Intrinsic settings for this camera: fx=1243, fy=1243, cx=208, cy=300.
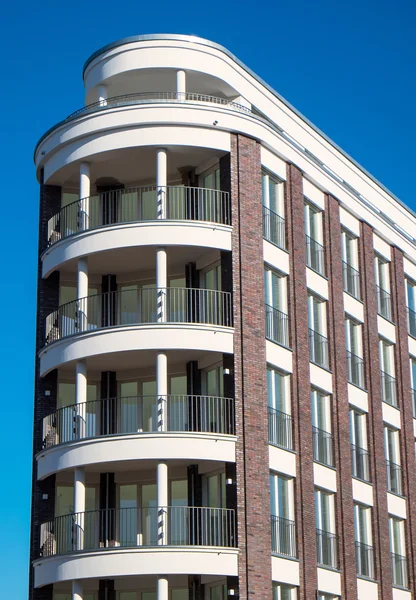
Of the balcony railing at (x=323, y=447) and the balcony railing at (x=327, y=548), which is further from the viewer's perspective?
the balcony railing at (x=323, y=447)

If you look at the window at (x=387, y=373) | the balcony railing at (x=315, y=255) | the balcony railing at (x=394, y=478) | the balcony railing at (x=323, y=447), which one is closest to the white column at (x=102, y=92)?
the balcony railing at (x=315, y=255)

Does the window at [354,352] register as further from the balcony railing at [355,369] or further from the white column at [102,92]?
the white column at [102,92]

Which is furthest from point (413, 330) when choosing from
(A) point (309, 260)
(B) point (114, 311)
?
(B) point (114, 311)

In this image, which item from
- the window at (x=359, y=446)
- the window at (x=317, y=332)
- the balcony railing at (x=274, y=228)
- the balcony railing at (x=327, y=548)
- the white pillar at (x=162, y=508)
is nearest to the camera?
the white pillar at (x=162, y=508)

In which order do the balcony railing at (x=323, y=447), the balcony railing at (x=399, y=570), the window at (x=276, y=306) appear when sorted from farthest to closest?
1. the balcony railing at (x=399, y=570)
2. the balcony railing at (x=323, y=447)
3. the window at (x=276, y=306)

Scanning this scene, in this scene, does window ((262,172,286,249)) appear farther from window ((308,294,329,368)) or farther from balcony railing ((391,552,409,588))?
balcony railing ((391,552,409,588))

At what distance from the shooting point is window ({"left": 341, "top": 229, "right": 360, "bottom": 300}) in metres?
50.4

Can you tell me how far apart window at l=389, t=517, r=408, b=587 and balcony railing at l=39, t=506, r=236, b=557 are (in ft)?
38.8

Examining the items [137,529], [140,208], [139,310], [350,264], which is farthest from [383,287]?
[137,529]

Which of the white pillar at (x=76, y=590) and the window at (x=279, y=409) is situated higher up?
the window at (x=279, y=409)

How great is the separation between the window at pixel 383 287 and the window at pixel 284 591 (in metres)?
15.3

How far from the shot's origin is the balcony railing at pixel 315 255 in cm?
4725

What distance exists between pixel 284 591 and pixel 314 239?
14007mm

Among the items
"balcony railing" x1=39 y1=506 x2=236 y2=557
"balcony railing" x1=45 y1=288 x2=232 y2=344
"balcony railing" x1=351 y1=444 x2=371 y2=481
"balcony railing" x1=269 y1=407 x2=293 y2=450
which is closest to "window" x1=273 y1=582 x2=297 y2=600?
"balcony railing" x1=39 y1=506 x2=236 y2=557
